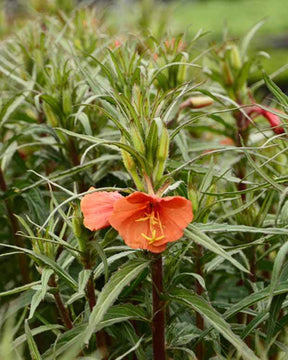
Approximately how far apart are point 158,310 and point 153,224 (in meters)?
0.16

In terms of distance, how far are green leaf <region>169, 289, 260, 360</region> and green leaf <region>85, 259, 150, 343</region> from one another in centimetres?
8

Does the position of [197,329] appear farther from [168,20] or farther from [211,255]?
[168,20]

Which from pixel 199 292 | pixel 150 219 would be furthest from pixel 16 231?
pixel 150 219

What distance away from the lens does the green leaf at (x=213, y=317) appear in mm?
803

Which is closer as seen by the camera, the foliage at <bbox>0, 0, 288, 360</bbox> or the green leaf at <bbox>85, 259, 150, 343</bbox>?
the green leaf at <bbox>85, 259, 150, 343</bbox>

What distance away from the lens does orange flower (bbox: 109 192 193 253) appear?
2.72 ft

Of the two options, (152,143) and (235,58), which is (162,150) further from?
(235,58)

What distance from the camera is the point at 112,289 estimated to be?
2.67 feet

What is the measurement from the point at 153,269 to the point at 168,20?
1318 mm

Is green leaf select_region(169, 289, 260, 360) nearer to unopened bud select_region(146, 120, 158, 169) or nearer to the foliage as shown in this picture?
the foliage

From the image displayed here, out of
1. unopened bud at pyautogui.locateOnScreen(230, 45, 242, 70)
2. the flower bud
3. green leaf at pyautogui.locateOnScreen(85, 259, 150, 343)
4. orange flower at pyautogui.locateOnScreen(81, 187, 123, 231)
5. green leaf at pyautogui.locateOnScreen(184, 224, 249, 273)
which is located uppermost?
unopened bud at pyautogui.locateOnScreen(230, 45, 242, 70)

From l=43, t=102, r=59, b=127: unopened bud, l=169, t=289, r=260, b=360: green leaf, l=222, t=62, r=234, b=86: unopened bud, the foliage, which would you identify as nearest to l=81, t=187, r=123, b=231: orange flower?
the foliage

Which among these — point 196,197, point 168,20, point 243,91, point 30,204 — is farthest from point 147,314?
point 168,20

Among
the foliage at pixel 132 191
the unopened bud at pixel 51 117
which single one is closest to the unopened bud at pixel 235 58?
the foliage at pixel 132 191
